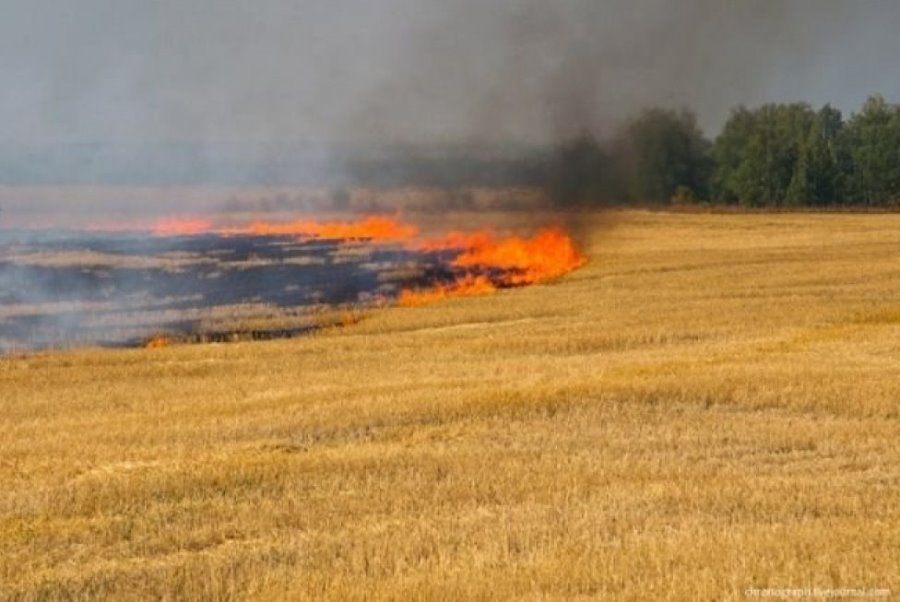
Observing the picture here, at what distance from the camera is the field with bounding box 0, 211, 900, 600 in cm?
1026

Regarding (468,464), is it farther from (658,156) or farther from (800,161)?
(800,161)

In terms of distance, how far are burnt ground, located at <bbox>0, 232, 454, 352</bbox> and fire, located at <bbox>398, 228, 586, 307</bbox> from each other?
1.62m

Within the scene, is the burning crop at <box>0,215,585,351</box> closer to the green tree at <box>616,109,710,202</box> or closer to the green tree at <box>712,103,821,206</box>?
the green tree at <box>616,109,710,202</box>

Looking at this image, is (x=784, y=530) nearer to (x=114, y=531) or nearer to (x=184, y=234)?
(x=114, y=531)

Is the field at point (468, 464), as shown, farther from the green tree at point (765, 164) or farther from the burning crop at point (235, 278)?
the green tree at point (765, 164)

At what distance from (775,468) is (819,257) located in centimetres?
4494

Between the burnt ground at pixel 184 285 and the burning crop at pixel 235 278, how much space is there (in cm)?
7

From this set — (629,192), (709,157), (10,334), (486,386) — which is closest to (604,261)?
(629,192)

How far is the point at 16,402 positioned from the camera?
23.8 metres

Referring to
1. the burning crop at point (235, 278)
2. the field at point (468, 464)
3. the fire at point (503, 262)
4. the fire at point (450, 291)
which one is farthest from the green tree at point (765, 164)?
the field at point (468, 464)

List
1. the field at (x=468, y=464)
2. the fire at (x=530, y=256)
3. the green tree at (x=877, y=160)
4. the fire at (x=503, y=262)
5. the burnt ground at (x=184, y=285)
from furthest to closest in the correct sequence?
the green tree at (x=877, y=160), the fire at (x=530, y=256), the fire at (x=503, y=262), the burnt ground at (x=184, y=285), the field at (x=468, y=464)

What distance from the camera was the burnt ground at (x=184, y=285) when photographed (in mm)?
40656

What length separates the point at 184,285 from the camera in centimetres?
5800

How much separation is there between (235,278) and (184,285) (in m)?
4.22
